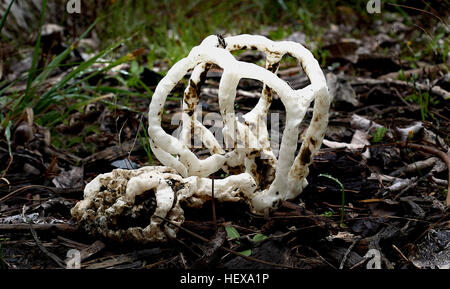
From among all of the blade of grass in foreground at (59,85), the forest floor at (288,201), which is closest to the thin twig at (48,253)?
the forest floor at (288,201)

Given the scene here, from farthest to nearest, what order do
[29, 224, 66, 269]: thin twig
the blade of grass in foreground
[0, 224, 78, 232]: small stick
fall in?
the blade of grass in foreground → [0, 224, 78, 232]: small stick → [29, 224, 66, 269]: thin twig

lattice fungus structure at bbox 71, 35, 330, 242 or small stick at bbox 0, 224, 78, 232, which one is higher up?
lattice fungus structure at bbox 71, 35, 330, 242

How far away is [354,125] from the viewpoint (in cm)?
290

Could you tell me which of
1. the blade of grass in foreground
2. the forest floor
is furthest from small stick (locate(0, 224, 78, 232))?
the blade of grass in foreground

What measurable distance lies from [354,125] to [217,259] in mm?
1679

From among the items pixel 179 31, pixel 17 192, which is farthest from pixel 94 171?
pixel 179 31

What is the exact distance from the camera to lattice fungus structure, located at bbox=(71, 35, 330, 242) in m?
1.70

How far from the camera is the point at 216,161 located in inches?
74.8

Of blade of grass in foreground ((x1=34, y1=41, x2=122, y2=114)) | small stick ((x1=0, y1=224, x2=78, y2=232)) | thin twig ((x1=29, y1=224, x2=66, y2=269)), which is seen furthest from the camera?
blade of grass in foreground ((x1=34, y1=41, x2=122, y2=114))

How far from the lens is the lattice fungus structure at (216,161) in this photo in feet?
5.56

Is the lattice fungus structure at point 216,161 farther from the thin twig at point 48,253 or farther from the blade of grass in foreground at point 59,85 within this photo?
the blade of grass in foreground at point 59,85

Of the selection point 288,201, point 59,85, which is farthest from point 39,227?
point 59,85

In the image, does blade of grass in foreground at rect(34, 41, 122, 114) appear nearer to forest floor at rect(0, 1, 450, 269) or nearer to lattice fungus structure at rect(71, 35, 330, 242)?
forest floor at rect(0, 1, 450, 269)

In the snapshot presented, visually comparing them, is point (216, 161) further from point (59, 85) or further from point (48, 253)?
point (59, 85)
